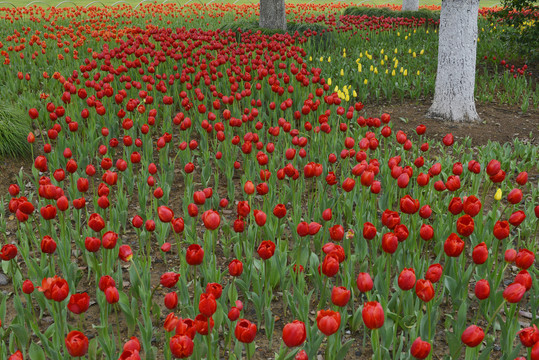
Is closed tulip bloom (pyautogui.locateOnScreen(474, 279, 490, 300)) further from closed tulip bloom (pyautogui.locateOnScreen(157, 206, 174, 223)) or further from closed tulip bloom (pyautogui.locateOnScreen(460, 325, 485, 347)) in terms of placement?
closed tulip bloom (pyautogui.locateOnScreen(157, 206, 174, 223))

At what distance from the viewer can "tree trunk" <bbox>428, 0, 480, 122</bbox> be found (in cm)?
719

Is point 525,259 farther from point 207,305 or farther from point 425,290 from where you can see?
point 207,305

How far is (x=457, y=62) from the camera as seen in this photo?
7.32 m

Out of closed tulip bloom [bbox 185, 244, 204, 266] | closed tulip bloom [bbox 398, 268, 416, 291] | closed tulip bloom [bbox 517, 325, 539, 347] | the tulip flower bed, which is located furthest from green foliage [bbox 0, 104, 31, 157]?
closed tulip bloom [bbox 517, 325, 539, 347]

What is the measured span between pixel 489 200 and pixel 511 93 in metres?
4.89

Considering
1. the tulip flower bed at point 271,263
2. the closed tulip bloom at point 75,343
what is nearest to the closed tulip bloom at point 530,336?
the tulip flower bed at point 271,263

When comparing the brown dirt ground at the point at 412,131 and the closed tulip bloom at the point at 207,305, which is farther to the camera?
the brown dirt ground at the point at 412,131

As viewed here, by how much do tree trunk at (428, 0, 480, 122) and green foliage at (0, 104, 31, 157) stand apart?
563 cm

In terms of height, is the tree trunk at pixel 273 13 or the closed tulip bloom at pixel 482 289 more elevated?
the tree trunk at pixel 273 13

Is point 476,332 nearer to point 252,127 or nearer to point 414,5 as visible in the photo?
point 252,127

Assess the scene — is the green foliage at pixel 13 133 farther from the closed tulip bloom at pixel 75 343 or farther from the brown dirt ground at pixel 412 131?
the closed tulip bloom at pixel 75 343

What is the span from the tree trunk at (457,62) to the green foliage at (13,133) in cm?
563

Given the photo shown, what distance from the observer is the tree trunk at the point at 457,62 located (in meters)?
7.19

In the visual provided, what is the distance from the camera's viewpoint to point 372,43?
12.6 metres
